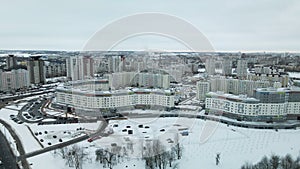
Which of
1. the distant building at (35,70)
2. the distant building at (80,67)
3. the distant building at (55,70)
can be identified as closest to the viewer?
the distant building at (80,67)

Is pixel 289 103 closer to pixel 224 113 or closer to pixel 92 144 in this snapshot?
pixel 224 113

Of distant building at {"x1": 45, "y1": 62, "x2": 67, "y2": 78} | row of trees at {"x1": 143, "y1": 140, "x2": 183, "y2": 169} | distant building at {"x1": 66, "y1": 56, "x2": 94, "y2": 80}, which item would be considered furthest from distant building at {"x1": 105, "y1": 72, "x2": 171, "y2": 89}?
distant building at {"x1": 45, "y1": 62, "x2": 67, "y2": 78}

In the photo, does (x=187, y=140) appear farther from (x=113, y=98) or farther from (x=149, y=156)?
(x=113, y=98)

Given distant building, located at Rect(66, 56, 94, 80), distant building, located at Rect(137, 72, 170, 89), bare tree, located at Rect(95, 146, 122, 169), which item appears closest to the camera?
bare tree, located at Rect(95, 146, 122, 169)

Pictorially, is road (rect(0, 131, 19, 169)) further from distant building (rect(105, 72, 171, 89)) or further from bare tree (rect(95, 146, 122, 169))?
distant building (rect(105, 72, 171, 89))

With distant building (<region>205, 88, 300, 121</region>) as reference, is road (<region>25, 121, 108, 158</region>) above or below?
below

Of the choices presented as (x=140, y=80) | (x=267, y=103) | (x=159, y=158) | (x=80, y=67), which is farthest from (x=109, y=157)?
(x=80, y=67)

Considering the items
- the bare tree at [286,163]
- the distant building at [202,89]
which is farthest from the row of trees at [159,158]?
the distant building at [202,89]

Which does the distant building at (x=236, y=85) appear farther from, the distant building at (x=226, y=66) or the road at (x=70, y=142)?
the distant building at (x=226, y=66)
